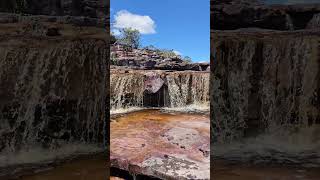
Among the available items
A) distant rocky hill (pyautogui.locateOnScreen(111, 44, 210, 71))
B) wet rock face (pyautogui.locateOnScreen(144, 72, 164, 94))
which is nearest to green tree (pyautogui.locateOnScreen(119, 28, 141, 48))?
distant rocky hill (pyautogui.locateOnScreen(111, 44, 210, 71))

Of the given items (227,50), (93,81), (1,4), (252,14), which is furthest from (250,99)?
(1,4)

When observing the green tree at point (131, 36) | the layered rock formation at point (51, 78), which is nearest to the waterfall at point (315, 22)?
A: the layered rock formation at point (51, 78)

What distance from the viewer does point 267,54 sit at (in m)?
2.71

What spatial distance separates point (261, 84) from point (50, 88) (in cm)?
142

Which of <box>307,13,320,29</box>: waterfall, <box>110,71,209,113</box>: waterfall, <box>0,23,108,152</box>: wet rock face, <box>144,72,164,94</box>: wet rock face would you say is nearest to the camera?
<box>0,23,108,152</box>: wet rock face

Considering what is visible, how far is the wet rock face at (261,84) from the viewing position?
264 centimetres

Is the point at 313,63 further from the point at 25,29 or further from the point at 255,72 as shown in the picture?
the point at 25,29

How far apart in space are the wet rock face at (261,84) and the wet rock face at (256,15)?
2.3 inches

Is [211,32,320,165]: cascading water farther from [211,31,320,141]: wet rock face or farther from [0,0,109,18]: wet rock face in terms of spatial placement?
[0,0,109,18]: wet rock face

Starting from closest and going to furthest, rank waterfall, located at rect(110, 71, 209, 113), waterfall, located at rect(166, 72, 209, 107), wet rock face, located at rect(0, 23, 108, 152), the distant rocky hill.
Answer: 1. wet rock face, located at rect(0, 23, 108, 152)
2. waterfall, located at rect(110, 71, 209, 113)
3. waterfall, located at rect(166, 72, 209, 107)
4. the distant rocky hill

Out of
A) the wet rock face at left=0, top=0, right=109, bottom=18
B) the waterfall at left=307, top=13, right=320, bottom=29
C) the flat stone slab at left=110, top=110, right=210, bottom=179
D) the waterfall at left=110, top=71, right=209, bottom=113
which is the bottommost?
the flat stone slab at left=110, top=110, right=210, bottom=179

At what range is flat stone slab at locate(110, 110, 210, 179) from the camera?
348 cm

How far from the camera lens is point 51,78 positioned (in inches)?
101

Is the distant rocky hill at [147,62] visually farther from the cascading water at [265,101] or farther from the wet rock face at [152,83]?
the cascading water at [265,101]
